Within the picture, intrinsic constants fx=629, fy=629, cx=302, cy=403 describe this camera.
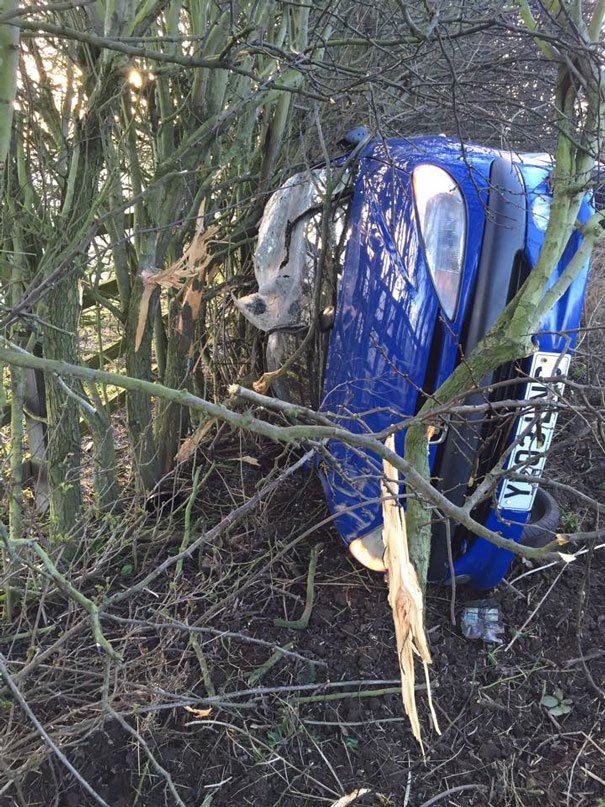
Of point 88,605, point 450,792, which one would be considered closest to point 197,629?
point 88,605

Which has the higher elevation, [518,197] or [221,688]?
[518,197]

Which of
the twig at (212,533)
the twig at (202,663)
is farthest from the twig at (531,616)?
the twig at (212,533)

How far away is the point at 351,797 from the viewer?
219 cm

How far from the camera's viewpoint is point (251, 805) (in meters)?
2.33

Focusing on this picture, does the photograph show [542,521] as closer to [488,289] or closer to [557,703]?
[557,703]

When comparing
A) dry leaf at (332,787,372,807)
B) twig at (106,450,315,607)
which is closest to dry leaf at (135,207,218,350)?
twig at (106,450,315,607)

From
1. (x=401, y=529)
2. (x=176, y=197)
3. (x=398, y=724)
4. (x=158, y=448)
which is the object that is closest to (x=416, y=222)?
(x=176, y=197)

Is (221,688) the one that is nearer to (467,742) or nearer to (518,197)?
(467,742)

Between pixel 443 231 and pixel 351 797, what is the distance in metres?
2.24

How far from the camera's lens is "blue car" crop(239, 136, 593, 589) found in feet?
8.85

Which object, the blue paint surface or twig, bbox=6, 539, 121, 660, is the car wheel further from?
twig, bbox=6, 539, 121, 660

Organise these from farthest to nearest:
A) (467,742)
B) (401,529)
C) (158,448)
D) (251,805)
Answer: (158,448) → (467,742) → (251,805) → (401,529)

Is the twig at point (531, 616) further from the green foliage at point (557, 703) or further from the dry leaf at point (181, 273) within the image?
the dry leaf at point (181, 273)

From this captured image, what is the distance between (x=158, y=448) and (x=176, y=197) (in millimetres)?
1415
